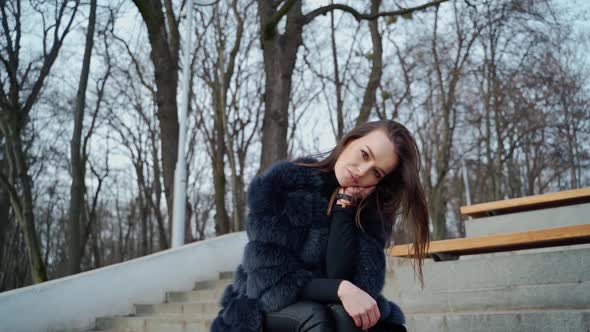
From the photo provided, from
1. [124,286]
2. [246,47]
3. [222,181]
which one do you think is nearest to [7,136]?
[222,181]

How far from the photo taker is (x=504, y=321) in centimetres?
335

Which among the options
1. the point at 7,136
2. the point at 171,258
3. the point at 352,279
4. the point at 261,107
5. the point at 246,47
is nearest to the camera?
the point at 352,279

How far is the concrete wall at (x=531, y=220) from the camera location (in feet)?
19.2

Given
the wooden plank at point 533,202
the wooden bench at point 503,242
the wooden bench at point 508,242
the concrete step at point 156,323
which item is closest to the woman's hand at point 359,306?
the wooden bench at point 503,242

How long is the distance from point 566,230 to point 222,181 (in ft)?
36.6

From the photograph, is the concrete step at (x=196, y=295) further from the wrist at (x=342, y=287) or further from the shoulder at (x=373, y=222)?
the wrist at (x=342, y=287)

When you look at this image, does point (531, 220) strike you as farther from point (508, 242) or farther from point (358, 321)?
point (358, 321)

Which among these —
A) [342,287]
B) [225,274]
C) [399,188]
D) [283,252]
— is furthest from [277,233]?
[225,274]

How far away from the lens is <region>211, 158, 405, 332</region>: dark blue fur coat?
2.01 metres

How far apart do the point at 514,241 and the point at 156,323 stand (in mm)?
3712

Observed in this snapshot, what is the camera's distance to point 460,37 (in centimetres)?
1319

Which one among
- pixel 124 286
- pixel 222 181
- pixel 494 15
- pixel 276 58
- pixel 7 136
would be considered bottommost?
pixel 124 286

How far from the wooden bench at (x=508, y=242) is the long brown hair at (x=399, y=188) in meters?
0.97

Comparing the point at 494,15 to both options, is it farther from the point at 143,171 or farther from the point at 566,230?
the point at 143,171
